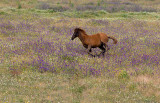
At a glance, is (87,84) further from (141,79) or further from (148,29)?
(148,29)

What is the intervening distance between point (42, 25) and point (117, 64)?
10.2 m

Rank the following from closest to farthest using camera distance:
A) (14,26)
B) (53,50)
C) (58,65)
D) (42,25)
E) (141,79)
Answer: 1. (141,79)
2. (58,65)
3. (53,50)
4. (14,26)
5. (42,25)

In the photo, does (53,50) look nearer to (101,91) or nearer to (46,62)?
(46,62)

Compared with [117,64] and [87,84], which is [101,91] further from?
[117,64]

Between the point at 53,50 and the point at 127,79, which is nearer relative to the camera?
the point at 127,79

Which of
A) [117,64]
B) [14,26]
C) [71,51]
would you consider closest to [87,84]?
[117,64]

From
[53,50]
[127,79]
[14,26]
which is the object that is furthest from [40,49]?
[14,26]

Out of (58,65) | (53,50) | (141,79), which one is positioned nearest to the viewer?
(141,79)

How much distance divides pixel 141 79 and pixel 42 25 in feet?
38.8

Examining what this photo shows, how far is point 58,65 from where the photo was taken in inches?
382

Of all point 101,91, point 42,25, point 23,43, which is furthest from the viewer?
point 42,25

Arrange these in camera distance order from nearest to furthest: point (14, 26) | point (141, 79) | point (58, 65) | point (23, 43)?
1. point (141, 79)
2. point (58, 65)
3. point (23, 43)
4. point (14, 26)

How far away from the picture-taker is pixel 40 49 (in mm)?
11828

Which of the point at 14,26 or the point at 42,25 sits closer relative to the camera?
the point at 14,26
